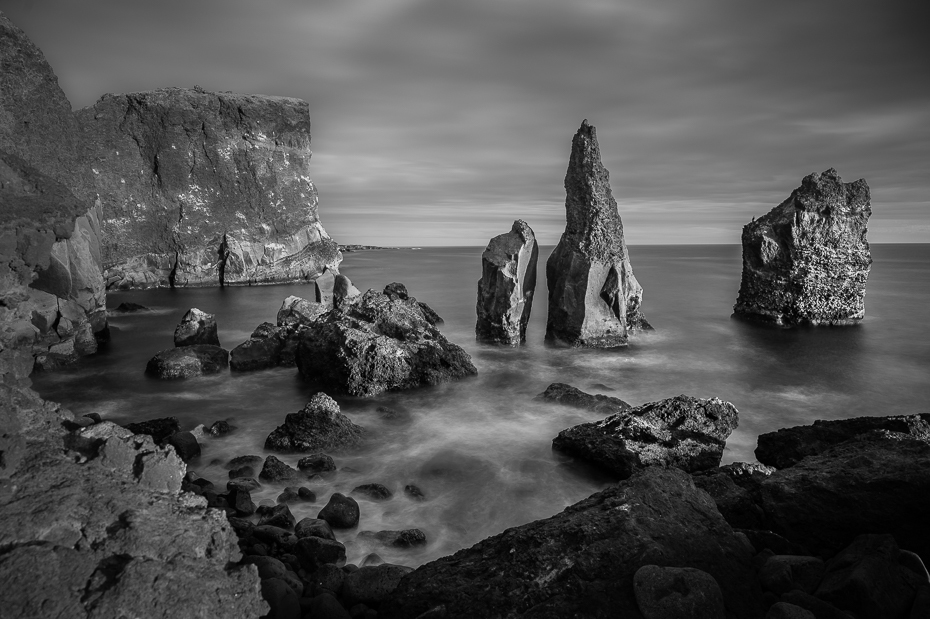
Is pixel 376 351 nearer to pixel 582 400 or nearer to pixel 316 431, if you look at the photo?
pixel 316 431

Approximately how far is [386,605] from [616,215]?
15340mm

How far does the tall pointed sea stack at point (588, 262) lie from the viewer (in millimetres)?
16656

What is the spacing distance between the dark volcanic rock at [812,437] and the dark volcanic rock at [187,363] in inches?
529

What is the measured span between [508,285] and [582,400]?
230 inches

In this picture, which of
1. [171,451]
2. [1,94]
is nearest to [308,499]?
[171,451]

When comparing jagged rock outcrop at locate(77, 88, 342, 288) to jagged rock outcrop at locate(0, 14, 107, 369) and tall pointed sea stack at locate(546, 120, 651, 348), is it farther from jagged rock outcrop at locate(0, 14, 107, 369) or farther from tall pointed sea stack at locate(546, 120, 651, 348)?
tall pointed sea stack at locate(546, 120, 651, 348)

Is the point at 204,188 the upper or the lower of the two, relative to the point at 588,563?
upper

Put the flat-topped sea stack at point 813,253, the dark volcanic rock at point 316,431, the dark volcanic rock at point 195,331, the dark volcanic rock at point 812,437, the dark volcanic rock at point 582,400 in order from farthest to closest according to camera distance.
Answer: the flat-topped sea stack at point 813,253, the dark volcanic rock at point 195,331, the dark volcanic rock at point 582,400, the dark volcanic rock at point 316,431, the dark volcanic rock at point 812,437

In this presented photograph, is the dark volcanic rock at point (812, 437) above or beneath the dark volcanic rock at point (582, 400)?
above

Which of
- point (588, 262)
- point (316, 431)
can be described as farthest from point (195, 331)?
point (588, 262)

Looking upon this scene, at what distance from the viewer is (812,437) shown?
722cm

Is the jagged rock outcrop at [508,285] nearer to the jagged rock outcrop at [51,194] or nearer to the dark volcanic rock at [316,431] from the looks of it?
the dark volcanic rock at [316,431]

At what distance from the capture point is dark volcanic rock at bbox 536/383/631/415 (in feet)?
37.8

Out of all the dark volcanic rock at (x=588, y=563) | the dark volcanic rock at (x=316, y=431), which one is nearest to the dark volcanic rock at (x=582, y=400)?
the dark volcanic rock at (x=316, y=431)
